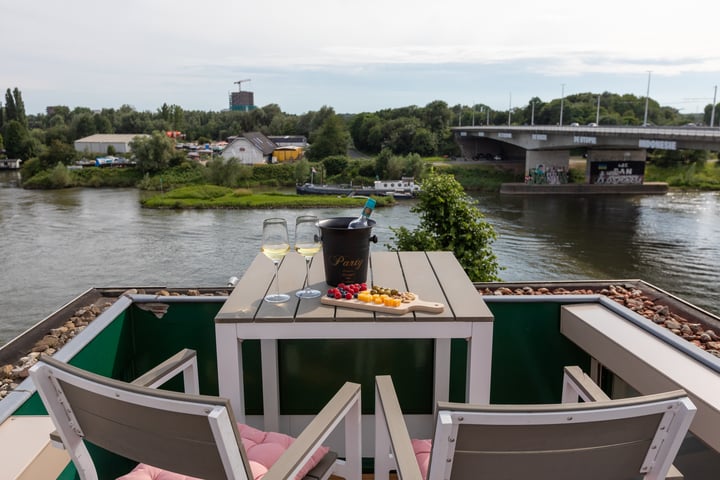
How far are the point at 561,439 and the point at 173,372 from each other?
114cm

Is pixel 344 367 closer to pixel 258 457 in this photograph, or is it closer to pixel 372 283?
pixel 372 283

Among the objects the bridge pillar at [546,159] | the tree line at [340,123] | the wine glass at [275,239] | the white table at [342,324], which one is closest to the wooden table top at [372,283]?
the white table at [342,324]

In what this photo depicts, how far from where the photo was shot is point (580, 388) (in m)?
1.60

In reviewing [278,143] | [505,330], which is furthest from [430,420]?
[278,143]

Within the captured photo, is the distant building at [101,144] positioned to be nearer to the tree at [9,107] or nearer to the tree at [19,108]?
the tree at [19,108]

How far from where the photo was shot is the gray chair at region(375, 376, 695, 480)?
41.0 inches

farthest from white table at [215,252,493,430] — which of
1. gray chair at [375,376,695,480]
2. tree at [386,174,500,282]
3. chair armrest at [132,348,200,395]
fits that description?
tree at [386,174,500,282]

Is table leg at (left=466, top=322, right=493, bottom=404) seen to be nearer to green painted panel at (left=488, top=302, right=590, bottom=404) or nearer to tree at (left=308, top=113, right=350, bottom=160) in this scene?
green painted panel at (left=488, top=302, right=590, bottom=404)

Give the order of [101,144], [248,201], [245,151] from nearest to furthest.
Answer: [248,201], [245,151], [101,144]

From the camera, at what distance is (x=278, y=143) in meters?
60.8

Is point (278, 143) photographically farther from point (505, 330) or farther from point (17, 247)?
point (505, 330)

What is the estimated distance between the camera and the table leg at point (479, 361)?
1.74 m

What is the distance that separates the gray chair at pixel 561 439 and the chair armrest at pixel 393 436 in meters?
0.04

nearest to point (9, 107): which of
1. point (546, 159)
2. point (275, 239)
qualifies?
point (546, 159)
